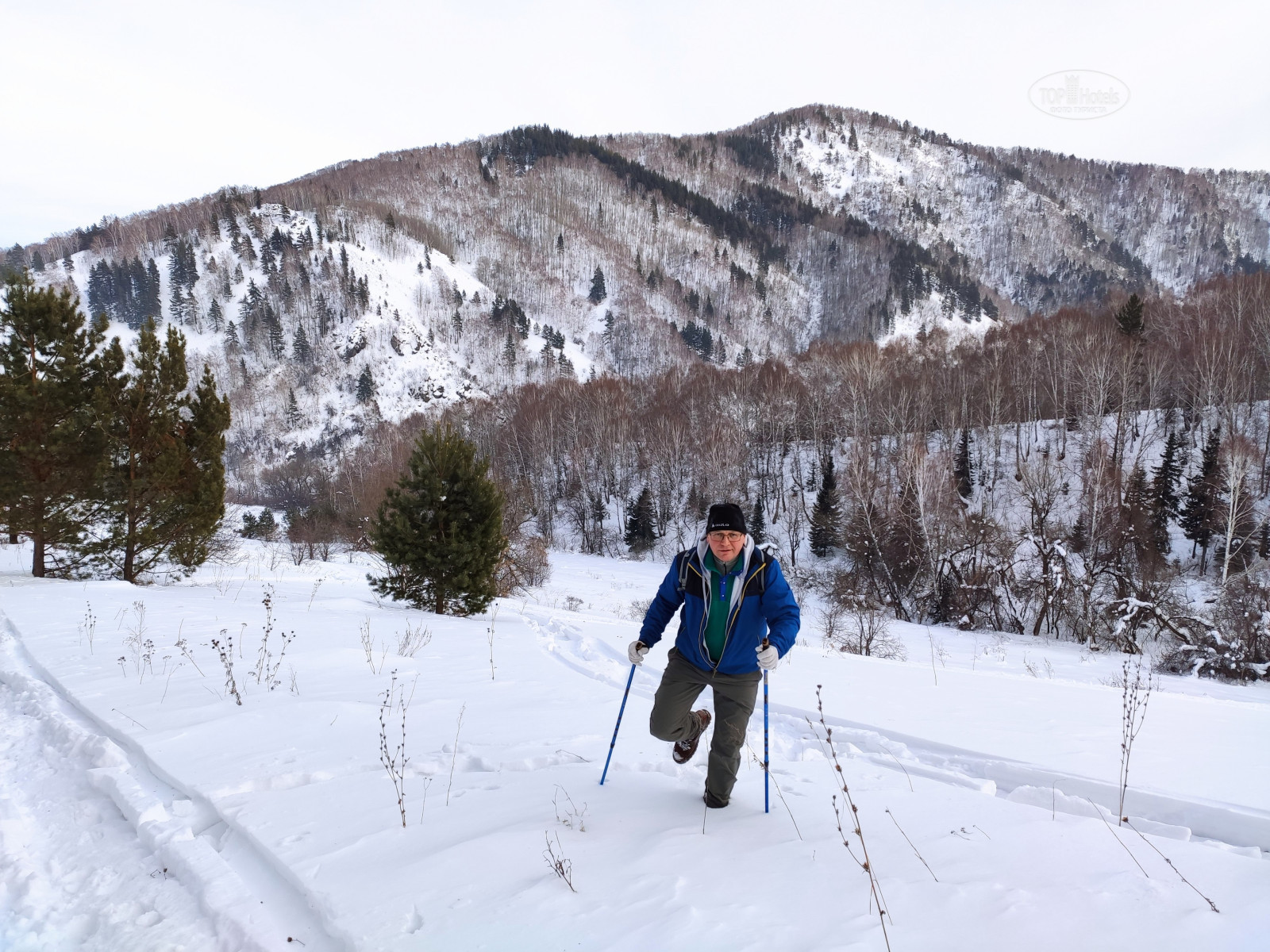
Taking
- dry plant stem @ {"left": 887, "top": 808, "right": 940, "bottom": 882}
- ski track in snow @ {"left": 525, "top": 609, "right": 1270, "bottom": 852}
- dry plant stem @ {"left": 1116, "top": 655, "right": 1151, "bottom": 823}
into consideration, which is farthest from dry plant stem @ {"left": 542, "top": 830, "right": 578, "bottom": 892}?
dry plant stem @ {"left": 1116, "top": 655, "right": 1151, "bottom": 823}

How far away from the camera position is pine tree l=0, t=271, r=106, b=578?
12.4 m

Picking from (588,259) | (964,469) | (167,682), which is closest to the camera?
(167,682)

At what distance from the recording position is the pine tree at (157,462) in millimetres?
13055

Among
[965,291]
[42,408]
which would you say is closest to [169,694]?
[42,408]

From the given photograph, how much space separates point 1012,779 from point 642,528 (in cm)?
3960

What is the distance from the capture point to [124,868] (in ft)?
9.10

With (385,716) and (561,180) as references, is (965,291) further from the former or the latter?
(385,716)

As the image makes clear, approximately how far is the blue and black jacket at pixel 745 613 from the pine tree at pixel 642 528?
39992 millimetres

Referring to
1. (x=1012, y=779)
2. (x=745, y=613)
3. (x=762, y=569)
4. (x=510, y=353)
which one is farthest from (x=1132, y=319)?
(x=510, y=353)

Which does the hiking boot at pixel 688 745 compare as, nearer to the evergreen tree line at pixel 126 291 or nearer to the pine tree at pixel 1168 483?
the pine tree at pixel 1168 483

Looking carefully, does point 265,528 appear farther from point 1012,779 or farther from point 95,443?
point 1012,779

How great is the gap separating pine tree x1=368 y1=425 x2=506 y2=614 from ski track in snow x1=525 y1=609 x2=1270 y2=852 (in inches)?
258

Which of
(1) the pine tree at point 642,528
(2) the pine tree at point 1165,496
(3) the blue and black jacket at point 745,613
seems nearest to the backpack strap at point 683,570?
(3) the blue and black jacket at point 745,613

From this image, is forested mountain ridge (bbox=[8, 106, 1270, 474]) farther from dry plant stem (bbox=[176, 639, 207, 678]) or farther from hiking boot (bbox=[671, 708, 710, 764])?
dry plant stem (bbox=[176, 639, 207, 678])
